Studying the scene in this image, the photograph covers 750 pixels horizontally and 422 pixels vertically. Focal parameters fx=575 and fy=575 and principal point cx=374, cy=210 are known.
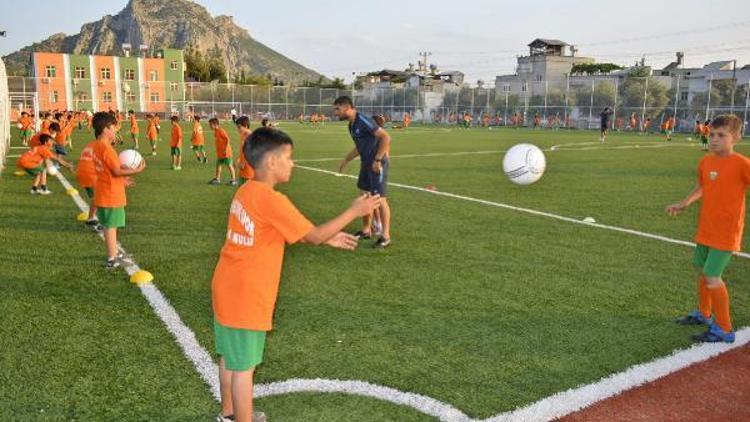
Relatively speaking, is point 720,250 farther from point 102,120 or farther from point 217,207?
point 217,207

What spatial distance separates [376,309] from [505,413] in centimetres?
206

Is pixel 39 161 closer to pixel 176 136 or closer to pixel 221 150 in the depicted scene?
pixel 221 150

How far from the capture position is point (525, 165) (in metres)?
8.08

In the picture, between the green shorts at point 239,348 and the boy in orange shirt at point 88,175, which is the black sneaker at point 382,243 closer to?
the boy in orange shirt at point 88,175

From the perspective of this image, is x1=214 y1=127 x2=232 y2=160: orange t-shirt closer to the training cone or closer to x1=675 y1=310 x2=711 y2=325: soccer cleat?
the training cone

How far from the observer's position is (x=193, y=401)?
365 cm

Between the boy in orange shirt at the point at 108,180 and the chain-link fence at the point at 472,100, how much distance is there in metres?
41.6

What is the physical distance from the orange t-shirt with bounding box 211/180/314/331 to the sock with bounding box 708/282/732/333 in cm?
370

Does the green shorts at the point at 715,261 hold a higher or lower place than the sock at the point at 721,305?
higher

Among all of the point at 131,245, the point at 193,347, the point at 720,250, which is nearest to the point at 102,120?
the point at 131,245

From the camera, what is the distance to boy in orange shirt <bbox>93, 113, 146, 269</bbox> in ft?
21.0

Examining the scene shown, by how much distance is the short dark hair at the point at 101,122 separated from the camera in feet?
21.5

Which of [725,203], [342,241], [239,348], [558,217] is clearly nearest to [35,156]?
[558,217]

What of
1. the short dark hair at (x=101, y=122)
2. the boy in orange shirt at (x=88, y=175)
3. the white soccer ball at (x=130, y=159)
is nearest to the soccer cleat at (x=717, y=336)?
the short dark hair at (x=101, y=122)
